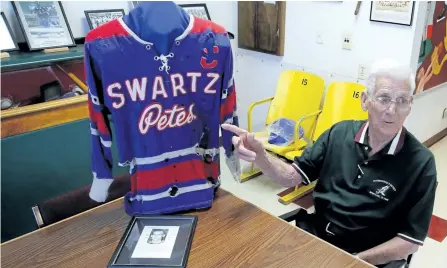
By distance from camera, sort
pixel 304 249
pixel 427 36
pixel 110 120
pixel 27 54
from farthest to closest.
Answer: pixel 427 36
pixel 27 54
pixel 110 120
pixel 304 249

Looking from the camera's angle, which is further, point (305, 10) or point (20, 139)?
point (305, 10)

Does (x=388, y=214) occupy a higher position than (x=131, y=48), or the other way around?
(x=131, y=48)

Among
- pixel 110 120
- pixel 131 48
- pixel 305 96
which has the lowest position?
pixel 305 96

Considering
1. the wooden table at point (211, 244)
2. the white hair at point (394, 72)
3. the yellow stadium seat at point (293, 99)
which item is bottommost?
the yellow stadium seat at point (293, 99)

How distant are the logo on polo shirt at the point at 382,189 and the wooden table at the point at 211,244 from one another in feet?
1.12

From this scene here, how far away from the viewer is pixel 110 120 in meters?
1.35

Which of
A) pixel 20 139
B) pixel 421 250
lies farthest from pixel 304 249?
pixel 20 139

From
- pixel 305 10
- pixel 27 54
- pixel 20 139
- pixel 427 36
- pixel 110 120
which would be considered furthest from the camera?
pixel 305 10

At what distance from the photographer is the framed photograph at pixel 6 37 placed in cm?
228

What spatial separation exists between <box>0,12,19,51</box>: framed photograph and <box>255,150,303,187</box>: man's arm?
1.76 meters

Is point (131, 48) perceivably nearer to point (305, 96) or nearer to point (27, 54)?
point (27, 54)

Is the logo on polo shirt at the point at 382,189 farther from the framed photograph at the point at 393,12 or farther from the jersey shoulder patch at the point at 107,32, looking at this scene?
the framed photograph at the point at 393,12

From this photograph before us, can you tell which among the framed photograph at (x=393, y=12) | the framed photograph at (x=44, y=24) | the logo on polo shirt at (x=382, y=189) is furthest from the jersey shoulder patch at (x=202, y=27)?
the framed photograph at (x=393, y=12)

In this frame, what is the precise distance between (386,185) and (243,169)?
191cm
